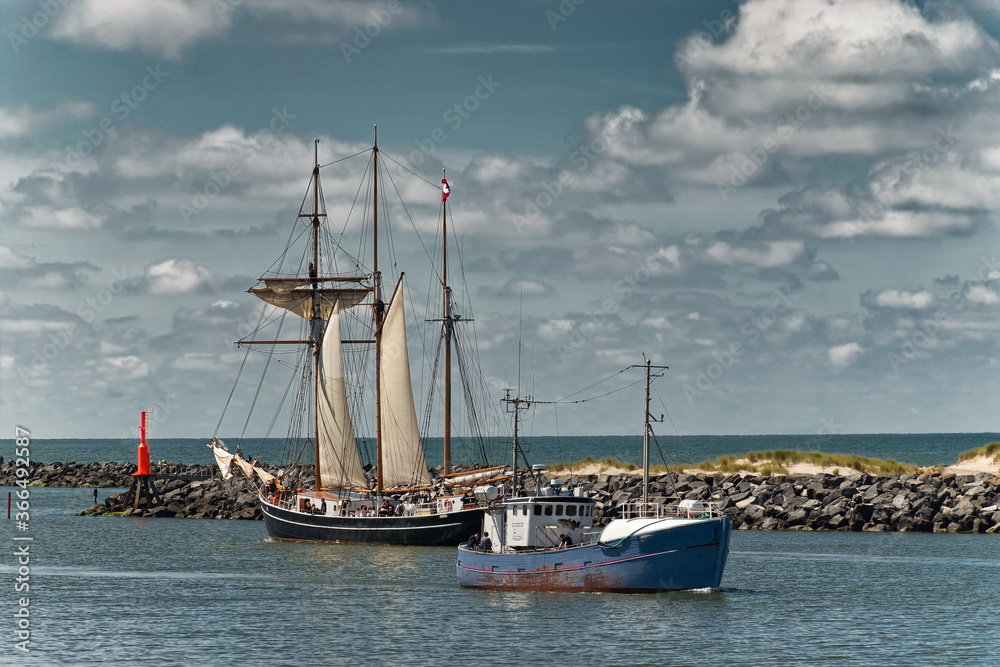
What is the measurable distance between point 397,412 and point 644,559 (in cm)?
3691

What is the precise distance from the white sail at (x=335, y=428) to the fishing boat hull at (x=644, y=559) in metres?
36.3

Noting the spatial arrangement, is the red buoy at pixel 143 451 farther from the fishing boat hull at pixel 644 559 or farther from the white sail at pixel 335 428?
the fishing boat hull at pixel 644 559

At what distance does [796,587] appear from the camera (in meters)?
59.2

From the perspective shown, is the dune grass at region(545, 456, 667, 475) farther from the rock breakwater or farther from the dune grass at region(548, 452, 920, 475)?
the rock breakwater

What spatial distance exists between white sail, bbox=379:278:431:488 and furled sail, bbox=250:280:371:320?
686 centimetres

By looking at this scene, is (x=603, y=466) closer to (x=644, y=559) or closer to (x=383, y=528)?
(x=383, y=528)

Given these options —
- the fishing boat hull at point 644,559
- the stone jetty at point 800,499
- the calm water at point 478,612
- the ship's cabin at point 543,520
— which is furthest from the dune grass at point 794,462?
the fishing boat hull at point 644,559

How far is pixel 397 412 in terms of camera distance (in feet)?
288

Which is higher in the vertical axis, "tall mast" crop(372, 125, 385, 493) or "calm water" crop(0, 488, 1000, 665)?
"tall mast" crop(372, 125, 385, 493)

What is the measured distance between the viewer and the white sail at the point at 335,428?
9069cm

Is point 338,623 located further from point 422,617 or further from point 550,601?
point 550,601

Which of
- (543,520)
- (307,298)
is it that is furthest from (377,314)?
(543,520)

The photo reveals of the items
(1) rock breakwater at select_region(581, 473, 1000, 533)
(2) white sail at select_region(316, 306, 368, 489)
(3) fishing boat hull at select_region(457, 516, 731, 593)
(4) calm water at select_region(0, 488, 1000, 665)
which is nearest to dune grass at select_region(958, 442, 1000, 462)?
(1) rock breakwater at select_region(581, 473, 1000, 533)

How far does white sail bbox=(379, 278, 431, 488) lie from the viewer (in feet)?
288
